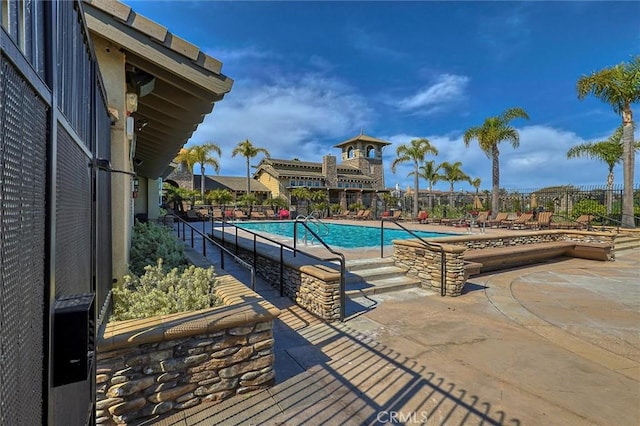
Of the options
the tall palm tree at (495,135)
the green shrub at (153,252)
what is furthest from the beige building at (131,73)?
the tall palm tree at (495,135)

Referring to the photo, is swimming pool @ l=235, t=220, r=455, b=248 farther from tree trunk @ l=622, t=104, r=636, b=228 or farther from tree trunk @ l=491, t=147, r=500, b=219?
tree trunk @ l=622, t=104, r=636, b=228

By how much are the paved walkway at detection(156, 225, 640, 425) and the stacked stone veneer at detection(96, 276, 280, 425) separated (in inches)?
6.9

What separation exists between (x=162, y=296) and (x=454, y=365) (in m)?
3.46

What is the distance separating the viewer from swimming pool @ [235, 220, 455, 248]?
13868mm

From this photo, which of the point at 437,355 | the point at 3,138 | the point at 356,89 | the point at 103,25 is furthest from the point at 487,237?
the point at 356,89

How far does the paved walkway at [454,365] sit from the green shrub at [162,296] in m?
1.03

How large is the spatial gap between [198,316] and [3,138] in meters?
2.58

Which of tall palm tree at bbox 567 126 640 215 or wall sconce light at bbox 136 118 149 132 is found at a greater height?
tall palm tree at bbox 567 126 640 215

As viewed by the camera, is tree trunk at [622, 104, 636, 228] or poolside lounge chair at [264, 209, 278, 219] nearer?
tree trunk at [622, 104, 636, 228]

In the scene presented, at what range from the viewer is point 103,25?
12.5ft

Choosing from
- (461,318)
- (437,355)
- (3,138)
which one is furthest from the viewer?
(461,318)

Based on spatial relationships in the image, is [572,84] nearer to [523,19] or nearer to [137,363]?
[523,19]

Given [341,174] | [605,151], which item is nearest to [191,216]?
[341,174]

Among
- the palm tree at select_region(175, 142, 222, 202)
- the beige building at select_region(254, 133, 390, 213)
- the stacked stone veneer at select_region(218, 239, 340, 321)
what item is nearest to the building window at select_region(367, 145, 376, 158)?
the beige building at select_region(254, 133, 390, 213)
